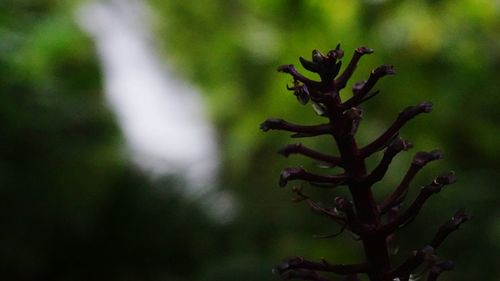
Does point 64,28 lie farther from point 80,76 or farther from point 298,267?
point 298,267

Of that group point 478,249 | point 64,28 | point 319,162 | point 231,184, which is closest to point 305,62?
point 319,162

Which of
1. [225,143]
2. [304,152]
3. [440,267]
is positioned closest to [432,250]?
[440,267]

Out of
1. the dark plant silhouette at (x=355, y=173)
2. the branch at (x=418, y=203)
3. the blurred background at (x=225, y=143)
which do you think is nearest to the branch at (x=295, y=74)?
the dark plant silhouette at (x=355, y=173)

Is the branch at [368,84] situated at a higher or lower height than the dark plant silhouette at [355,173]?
higher

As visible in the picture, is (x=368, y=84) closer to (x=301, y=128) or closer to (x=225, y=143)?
(x=301, y=128)

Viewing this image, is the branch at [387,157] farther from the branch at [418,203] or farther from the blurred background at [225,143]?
the blurred background at [225,143]

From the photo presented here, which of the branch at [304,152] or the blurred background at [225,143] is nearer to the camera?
the branch at [304,152]
